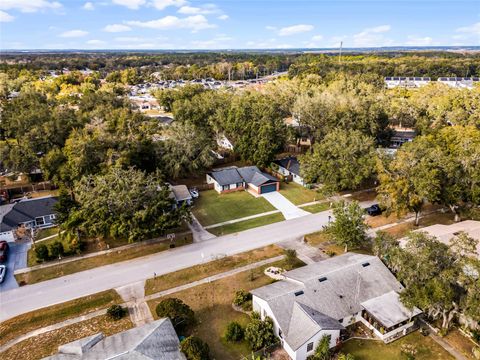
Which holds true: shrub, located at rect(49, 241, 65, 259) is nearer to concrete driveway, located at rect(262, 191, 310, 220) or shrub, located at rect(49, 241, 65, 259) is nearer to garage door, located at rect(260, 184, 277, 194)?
concrete driveway, located at rect(262, 191, 310, 220)

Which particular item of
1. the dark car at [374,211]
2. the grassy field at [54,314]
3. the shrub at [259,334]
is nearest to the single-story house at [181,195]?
the grassy field at [54,314]

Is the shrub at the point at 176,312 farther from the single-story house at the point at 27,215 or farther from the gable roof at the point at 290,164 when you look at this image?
the gable roof at the point at 290,164

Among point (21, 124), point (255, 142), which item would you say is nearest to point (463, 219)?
point (255, 142)

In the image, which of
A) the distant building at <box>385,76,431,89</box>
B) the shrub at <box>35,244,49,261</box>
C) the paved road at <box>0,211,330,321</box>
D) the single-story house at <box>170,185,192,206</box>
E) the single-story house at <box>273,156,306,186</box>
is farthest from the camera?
the distant building at <box>385,76,431,89</box>

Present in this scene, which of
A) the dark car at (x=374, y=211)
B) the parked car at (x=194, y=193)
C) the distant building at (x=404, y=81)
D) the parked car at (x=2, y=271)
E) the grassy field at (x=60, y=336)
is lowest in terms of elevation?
the grassy field at (x=60, y=336)

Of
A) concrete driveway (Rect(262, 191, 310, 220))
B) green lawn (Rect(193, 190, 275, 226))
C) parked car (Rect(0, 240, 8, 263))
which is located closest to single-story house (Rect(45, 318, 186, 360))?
parked car (Rect(0, 240, 8, 263))

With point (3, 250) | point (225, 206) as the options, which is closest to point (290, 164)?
point (225, 206)

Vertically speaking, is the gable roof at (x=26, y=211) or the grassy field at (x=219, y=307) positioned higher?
the gable roof at (x=26, y=211)
